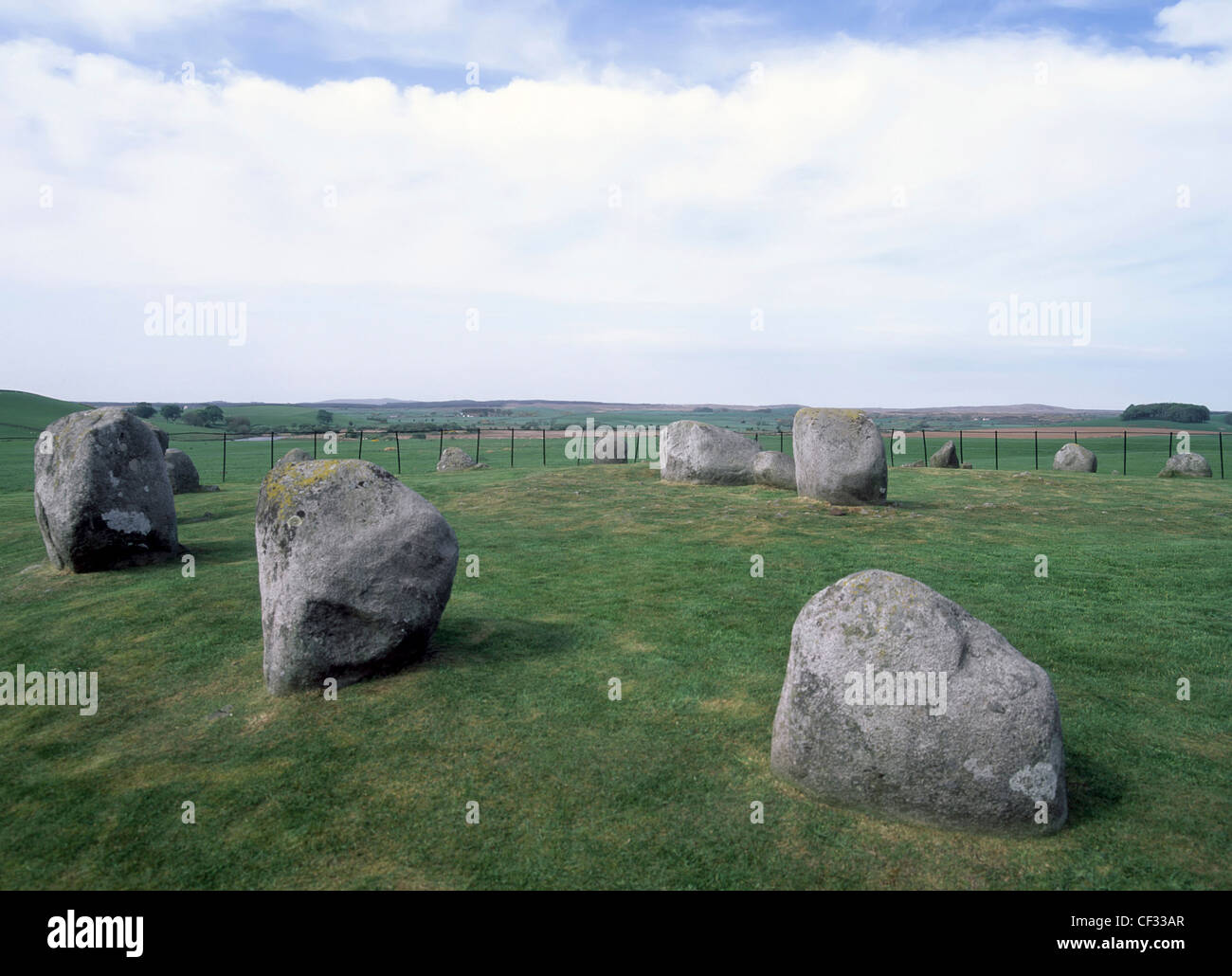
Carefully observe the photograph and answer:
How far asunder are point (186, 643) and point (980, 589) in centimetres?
1148

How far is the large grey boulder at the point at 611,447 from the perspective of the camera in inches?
1367

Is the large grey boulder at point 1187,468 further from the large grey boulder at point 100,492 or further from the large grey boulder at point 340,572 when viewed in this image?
the large grey boulder at point 100,492

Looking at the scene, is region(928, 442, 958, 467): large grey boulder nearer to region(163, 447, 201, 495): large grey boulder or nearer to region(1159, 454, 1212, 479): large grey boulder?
region(1159, 454, 1212, 479): large grey boulder

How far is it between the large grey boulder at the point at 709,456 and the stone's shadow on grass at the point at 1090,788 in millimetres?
18192

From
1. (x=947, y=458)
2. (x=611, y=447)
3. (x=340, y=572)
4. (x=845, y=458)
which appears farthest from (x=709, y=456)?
(x=340, y=572)

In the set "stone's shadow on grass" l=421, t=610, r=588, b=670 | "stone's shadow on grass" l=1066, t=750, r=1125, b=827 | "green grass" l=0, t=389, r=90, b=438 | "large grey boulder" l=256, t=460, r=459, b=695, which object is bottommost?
"stone's shadow on grass" l=1066, t=750, r=1125, b=827

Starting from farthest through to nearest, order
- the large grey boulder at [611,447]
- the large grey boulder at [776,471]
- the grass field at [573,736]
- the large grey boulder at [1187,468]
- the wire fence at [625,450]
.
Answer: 1. the wire fence at [625,450]
2. the large grey boulder at [611,447]
3. the large grey boulder at [1187,468]
4. the large grey boulder at [776,471]
5. the grass field at [573,736]

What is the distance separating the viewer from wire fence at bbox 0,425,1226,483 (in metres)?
40.0

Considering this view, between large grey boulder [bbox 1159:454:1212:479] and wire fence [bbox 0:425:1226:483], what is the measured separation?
1.85 m

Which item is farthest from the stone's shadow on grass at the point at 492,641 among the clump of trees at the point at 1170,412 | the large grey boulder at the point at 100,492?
the clump of trees at the point at 1170,412

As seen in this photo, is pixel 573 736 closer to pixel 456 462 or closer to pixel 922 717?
pixel 922 717

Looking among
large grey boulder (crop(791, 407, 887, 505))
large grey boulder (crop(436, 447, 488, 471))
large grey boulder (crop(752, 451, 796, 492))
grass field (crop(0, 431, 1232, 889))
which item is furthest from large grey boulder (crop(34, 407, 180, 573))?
large grey boulder (crop(436, 447, 488, 471))

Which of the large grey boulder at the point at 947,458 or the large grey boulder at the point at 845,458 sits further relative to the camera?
the large grey boulder at the point at 947,458
